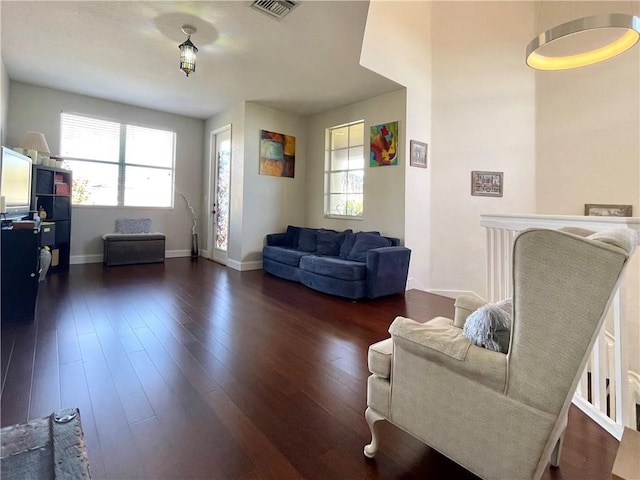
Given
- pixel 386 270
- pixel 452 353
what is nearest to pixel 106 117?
pixel 386 270

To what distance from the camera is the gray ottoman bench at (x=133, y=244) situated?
5.41 m

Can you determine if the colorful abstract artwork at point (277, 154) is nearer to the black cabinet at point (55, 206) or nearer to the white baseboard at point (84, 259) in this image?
the black cabinet at point (55, 206)

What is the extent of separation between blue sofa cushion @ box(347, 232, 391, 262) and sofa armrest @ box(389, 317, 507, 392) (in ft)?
9.44

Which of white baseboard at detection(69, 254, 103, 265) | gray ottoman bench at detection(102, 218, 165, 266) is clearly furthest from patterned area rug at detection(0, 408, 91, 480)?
white baseboard at detection(69, 254, 103, 265)

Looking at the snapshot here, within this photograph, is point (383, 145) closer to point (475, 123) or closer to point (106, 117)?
point (475, 123)

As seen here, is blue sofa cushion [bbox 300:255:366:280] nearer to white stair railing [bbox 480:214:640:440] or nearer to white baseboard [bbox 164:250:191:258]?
white stair railing [bbox 480:214:640:440]

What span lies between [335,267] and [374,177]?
1.70 m

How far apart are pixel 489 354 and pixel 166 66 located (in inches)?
190

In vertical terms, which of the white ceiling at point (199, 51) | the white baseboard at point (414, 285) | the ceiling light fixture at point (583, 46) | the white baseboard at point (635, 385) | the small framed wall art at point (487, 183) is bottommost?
the white baseboard at point (635, 385)

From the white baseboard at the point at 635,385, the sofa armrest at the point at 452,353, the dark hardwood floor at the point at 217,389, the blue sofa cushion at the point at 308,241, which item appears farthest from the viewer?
the blue sofa cushion at the point at 308,241

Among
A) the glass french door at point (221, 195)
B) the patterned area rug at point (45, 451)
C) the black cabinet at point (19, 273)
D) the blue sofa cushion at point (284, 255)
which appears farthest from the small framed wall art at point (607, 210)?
the black cabinet at point (19, 273)

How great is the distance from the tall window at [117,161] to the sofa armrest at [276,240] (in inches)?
96.9

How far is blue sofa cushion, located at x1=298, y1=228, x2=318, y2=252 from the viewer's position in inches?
199

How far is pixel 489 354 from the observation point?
1093 millimetres
